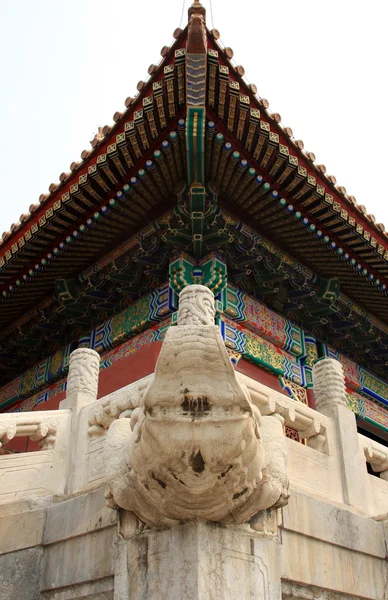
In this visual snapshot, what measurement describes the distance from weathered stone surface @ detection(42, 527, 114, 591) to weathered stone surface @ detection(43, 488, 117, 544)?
4 centimetres

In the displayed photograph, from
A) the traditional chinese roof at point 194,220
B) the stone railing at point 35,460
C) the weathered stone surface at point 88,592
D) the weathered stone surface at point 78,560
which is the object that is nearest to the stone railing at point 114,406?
the stone railing at point 35,460

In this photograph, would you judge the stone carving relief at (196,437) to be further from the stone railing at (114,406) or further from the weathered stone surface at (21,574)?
the weathered stone surface at (21,574)

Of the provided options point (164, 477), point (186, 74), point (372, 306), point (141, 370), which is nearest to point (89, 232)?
point (141, 370)

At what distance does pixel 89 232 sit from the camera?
7.48 m

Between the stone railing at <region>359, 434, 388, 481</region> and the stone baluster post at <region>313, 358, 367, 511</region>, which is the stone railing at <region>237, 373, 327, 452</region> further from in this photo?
the stone railing at <region>359, 434, 388, 481</region>

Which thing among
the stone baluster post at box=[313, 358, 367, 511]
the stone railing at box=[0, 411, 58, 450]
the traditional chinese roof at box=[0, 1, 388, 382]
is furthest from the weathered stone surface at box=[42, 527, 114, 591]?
the traditional chinese roof at box=[0, 1, 388, 382]

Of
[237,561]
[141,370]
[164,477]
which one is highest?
[141,370]

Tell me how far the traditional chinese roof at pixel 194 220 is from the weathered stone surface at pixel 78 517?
3.72m

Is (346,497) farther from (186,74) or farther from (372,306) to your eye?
(372,306)

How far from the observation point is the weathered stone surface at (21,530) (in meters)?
4.00

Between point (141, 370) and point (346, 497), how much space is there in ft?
11.1

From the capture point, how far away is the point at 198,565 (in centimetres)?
288

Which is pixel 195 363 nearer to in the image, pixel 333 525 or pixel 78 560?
pixel 78 560

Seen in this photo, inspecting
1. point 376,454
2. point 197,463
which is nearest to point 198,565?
point 197,463
